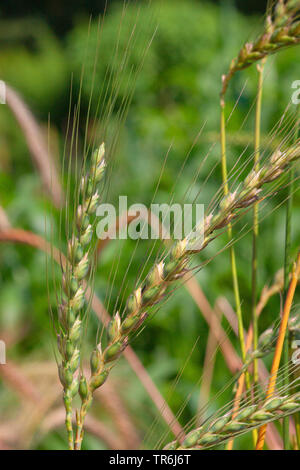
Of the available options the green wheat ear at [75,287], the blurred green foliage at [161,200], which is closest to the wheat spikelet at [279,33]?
the blurred green foliage at [161,200]

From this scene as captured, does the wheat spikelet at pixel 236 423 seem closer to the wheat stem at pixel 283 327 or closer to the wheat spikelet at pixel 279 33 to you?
the wheat stem at pixel 283 327

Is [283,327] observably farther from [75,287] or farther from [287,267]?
[75,287]

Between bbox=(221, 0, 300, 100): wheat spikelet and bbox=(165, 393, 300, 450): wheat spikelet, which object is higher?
bbox=(221, 0, 300, 100): wheat spikelet

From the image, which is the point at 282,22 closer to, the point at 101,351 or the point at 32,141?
the point at 101,351

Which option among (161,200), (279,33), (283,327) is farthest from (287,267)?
(161,200)

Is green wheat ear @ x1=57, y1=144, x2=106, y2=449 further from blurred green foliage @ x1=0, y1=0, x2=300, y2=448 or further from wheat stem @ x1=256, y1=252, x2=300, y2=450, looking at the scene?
wheat stem @ x1=256, y1=252, x2=300, y2=450

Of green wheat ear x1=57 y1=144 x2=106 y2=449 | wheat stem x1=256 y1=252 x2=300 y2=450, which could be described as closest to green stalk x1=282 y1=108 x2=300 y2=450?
wheat stem x1=256 y1=252 x2=300 y2=450

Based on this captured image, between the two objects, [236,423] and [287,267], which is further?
[287,267]

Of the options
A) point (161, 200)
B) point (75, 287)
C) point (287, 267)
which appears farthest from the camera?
point (161, 200)
